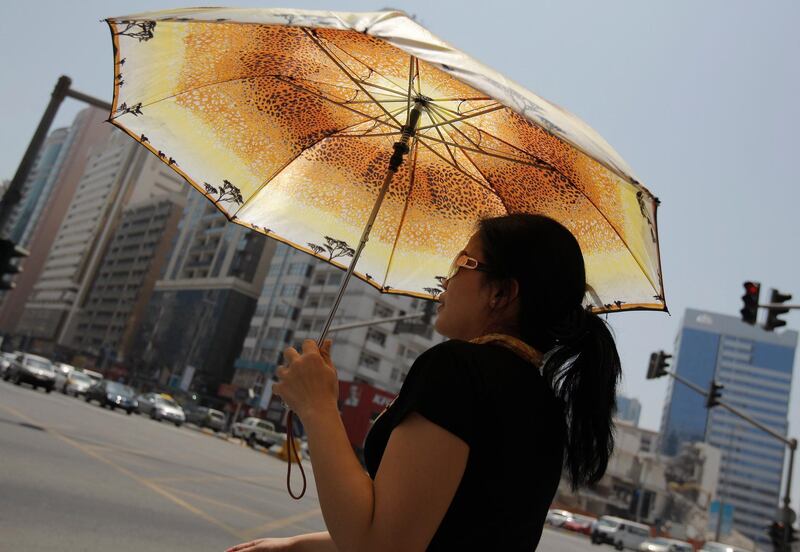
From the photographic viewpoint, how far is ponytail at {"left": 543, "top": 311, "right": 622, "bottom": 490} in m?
1.74

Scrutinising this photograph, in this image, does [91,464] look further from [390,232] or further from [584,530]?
[584,530]

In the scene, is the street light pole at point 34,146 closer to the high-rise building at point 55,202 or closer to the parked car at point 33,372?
the parked car at point 33,372

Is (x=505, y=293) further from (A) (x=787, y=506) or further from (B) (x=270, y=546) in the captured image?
(A) (x=787, y=506)

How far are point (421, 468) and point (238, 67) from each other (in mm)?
2173

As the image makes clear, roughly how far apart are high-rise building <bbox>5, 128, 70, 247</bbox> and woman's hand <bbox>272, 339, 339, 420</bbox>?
178 m

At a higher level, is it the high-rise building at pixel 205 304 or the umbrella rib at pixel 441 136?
the high-rise building at pixel 205 304

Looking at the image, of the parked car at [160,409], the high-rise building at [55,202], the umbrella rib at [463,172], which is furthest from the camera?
the high-rise building at [55,202]

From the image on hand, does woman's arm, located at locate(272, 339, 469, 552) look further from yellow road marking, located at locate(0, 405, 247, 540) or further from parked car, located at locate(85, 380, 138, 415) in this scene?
parked car, located at locate(85, 380, 138, 415)

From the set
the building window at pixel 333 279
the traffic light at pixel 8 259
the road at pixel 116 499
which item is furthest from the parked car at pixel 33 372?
the building window at pixel 333 279

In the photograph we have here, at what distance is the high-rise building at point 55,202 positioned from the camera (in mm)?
145125

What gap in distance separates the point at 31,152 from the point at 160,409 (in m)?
27.3

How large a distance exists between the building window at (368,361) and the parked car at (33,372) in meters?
37.9

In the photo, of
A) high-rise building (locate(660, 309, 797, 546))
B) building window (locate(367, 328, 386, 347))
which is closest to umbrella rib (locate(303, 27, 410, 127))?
building window (locate(367, 328, 386, 347))

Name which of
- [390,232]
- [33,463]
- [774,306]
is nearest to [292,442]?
[390,232]
